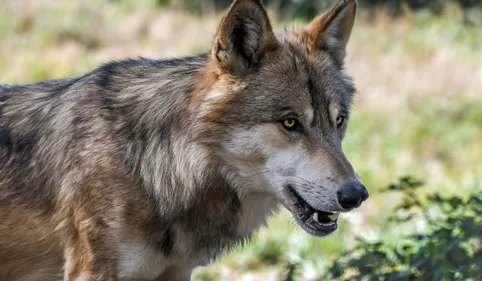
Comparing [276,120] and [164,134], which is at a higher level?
[276,120]

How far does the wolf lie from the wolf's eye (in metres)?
0.01

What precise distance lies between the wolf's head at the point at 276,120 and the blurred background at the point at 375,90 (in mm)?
669

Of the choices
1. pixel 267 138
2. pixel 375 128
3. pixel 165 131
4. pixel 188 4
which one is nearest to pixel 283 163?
pixel 267 138

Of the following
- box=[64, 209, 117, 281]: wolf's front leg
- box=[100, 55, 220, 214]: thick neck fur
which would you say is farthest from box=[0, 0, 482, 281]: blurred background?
box=[64, 209, 117, 281]: wolf's front leg

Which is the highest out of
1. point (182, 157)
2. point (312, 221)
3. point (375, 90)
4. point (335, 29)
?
point (335, 29)

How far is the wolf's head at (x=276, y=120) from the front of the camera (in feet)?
13.6

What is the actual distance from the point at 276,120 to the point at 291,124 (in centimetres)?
7

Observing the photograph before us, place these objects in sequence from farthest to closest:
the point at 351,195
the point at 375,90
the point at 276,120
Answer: the point at 375,90, the point at 276,120, the point at 351,195

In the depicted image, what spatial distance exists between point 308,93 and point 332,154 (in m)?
0.32

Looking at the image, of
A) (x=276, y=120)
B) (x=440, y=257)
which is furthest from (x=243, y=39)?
(x=440, y=257)

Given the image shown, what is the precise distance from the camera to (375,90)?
40.6ft

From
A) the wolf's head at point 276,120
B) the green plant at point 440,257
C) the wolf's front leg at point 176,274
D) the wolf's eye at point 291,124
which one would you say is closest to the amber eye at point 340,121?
the wolf's head at point 276,120

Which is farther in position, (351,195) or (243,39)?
(243,39)

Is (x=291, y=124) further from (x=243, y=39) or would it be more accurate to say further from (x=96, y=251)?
(x=96, y=251)
